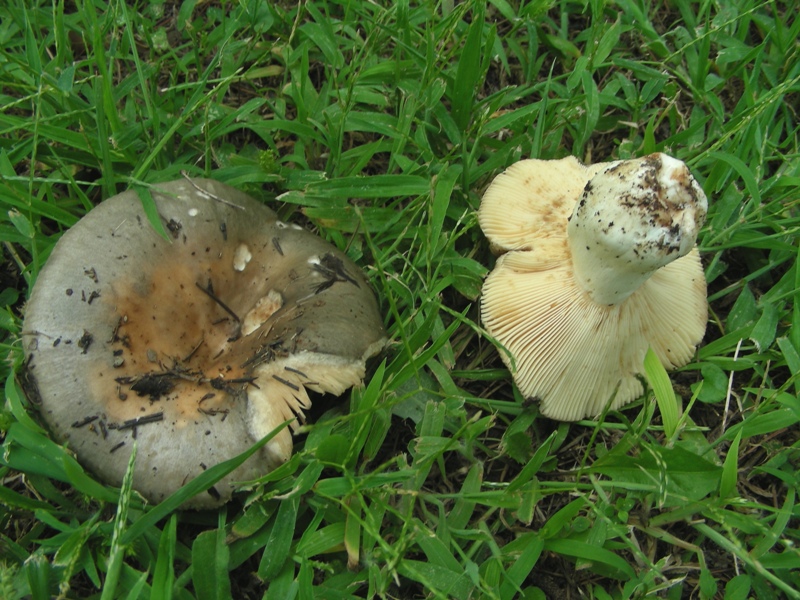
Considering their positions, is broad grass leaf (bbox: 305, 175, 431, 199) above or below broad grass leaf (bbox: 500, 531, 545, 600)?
above

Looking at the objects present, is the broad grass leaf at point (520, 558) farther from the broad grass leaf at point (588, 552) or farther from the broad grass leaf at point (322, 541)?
the broad grass leaf at point (322, 541)

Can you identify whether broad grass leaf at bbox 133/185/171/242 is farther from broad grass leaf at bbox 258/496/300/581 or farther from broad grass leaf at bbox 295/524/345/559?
broad grass leaf at bbox 295/524/345/559

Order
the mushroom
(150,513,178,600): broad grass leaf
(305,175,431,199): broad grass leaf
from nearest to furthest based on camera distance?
1. (150,513,178,600): broad grass leaf
2. the mushroom
3. (305,175,431,199): broad grass leaf

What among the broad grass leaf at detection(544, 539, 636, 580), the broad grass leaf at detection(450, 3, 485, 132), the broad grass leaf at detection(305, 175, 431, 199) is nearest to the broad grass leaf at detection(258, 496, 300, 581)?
the broad grass leaf at detection(544, 539, 636, 580)

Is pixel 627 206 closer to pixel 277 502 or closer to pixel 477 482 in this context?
pixel 477 482

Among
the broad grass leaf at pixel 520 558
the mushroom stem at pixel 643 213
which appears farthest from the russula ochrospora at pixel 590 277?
the broad grass leaf at pixel 520 558
